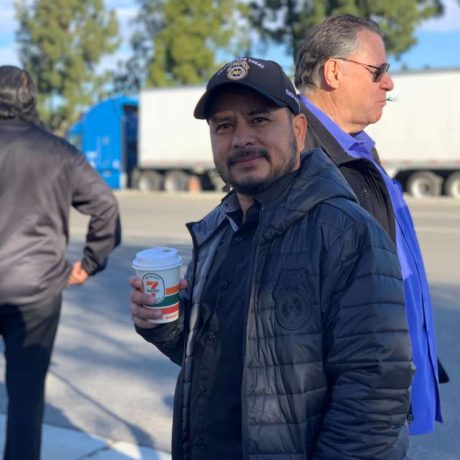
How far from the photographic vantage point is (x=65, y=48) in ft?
121

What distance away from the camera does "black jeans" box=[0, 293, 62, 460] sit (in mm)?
3193

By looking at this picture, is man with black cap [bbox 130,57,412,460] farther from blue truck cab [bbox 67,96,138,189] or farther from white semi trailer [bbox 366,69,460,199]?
blue truck cab [bbox 67,96,138,189]

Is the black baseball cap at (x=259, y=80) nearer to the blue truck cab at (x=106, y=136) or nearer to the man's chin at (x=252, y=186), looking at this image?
the man's chin at (x=252, y=186)

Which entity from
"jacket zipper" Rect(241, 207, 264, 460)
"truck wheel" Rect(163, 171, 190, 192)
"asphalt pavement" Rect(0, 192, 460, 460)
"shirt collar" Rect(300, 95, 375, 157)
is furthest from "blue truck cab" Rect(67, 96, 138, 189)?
"jacket zipper" Rect(241, 207, 264, 460)

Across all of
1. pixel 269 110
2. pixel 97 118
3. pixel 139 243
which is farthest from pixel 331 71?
pixel 97 118

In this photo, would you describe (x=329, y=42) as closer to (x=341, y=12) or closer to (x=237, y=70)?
(x=237, y=70)

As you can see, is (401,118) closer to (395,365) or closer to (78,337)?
(78,337)

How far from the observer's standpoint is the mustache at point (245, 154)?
1907mm

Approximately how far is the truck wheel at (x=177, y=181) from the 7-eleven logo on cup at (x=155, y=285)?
79.4 ft

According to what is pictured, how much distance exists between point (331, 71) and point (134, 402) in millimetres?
3133

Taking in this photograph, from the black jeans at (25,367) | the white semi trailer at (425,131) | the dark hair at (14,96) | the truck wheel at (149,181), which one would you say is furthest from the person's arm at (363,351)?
the truck wheel at (149,181)

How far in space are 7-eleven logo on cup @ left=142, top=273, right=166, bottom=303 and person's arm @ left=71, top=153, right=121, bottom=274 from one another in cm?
150

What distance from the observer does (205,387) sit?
6.38 feet

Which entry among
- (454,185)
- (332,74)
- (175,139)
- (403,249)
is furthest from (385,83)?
(175,139)
